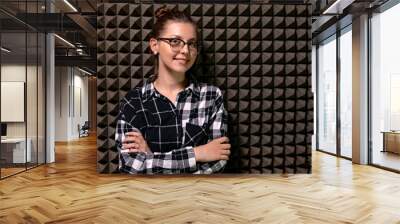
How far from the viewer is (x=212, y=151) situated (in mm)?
3369

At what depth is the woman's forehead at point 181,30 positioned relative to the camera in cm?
326

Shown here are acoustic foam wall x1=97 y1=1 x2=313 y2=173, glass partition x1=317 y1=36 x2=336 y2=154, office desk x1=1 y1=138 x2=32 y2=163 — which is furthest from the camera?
glass partition x1=317 y1=36 x2=336 y2=154

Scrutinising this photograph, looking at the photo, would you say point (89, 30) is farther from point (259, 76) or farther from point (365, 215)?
point (365, 215)

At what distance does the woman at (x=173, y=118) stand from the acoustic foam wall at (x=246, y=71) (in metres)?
0.48

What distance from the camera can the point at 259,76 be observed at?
4156 mm

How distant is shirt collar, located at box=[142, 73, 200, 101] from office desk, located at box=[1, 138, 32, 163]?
9.08 feet

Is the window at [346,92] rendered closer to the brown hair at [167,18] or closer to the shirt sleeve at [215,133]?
the shirt sleeve at [215,133]

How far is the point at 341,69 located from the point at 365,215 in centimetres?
577

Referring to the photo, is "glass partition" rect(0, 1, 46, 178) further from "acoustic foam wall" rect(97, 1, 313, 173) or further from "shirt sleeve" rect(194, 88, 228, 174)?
"shirt sleeve" rect(194, 88, 228, 174)

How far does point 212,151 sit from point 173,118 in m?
0.45

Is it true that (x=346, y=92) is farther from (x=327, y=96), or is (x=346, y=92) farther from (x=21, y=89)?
(x=21, y=89)

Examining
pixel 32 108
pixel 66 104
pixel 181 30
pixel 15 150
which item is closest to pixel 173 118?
pixel 181 30

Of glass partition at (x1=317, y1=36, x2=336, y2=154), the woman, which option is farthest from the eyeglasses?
glass partition at (x1=317, y1=36, x2=336, y2=154)

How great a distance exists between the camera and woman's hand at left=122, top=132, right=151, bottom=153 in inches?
131
